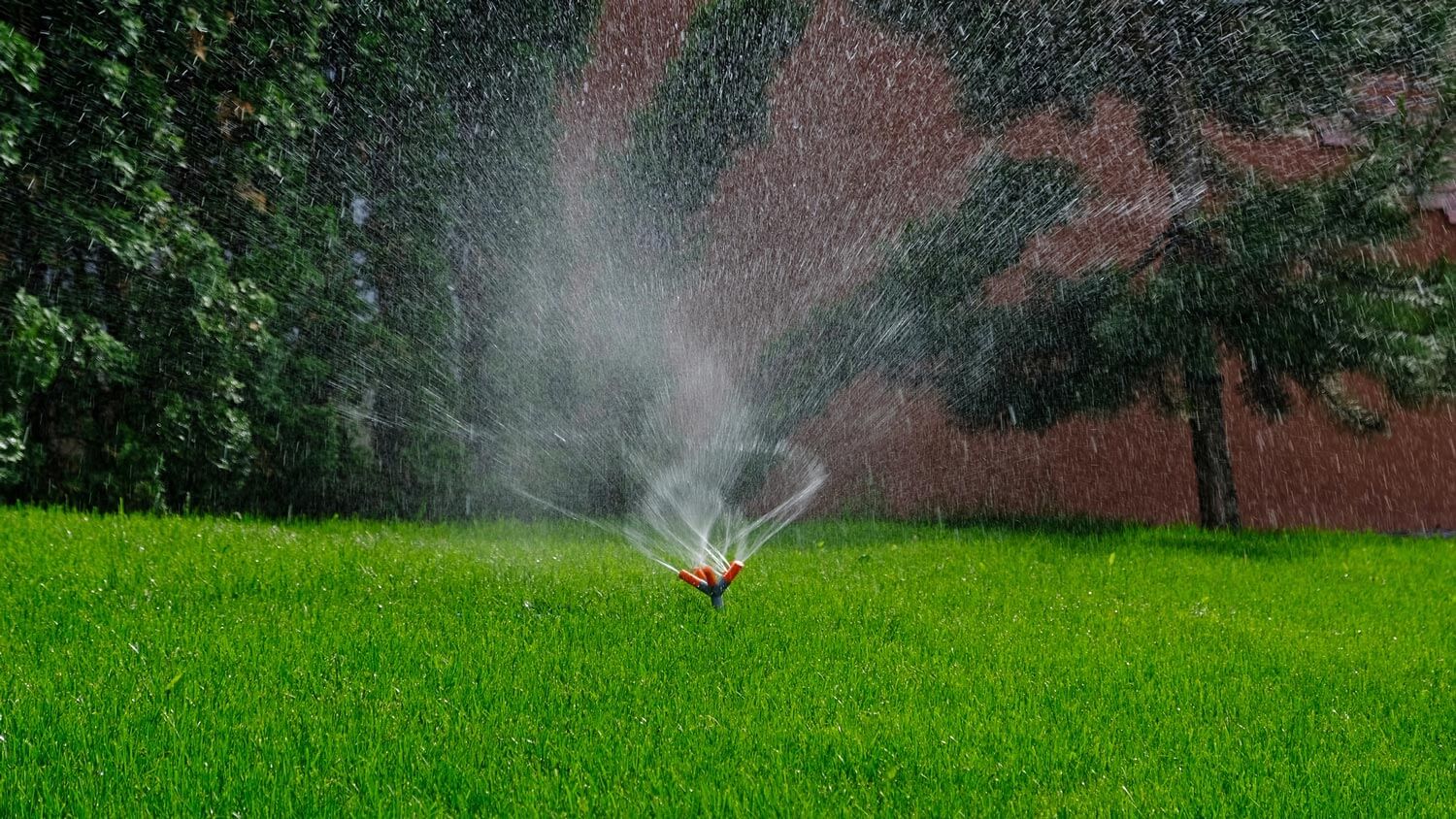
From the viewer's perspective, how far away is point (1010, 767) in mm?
3643

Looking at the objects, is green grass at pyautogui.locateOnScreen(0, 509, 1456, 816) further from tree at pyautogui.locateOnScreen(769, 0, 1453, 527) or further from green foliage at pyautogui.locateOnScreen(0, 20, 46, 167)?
tree at pyautogui.locateOnScreen(769, 0, 1453, 527)

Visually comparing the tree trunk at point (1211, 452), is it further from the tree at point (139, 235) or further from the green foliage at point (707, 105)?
the tree at point (139, 235)

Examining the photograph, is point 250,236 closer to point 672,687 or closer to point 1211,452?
point 672,687

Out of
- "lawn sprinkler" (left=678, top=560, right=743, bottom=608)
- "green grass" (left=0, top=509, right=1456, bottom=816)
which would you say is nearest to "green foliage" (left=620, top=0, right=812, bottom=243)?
"green grass" (left=0, top=509, right=1456, bottom=816)

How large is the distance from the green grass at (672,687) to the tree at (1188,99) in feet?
10.6

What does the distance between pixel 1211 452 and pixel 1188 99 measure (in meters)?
3.49

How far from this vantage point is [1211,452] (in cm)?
1121

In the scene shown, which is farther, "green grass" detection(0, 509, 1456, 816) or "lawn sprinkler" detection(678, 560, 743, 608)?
"lawn sprinkler" detection(678, 560, 743, 608)

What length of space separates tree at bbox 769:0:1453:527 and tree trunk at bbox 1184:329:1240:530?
0.6 inches

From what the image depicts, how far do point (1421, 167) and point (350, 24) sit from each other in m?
10.5

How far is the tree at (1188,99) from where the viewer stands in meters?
10.1

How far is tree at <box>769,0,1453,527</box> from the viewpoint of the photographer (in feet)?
33.0

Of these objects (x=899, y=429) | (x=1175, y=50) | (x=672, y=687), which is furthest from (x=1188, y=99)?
(x=672, y=687)

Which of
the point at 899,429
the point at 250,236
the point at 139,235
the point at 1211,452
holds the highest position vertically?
the point at 139,235
